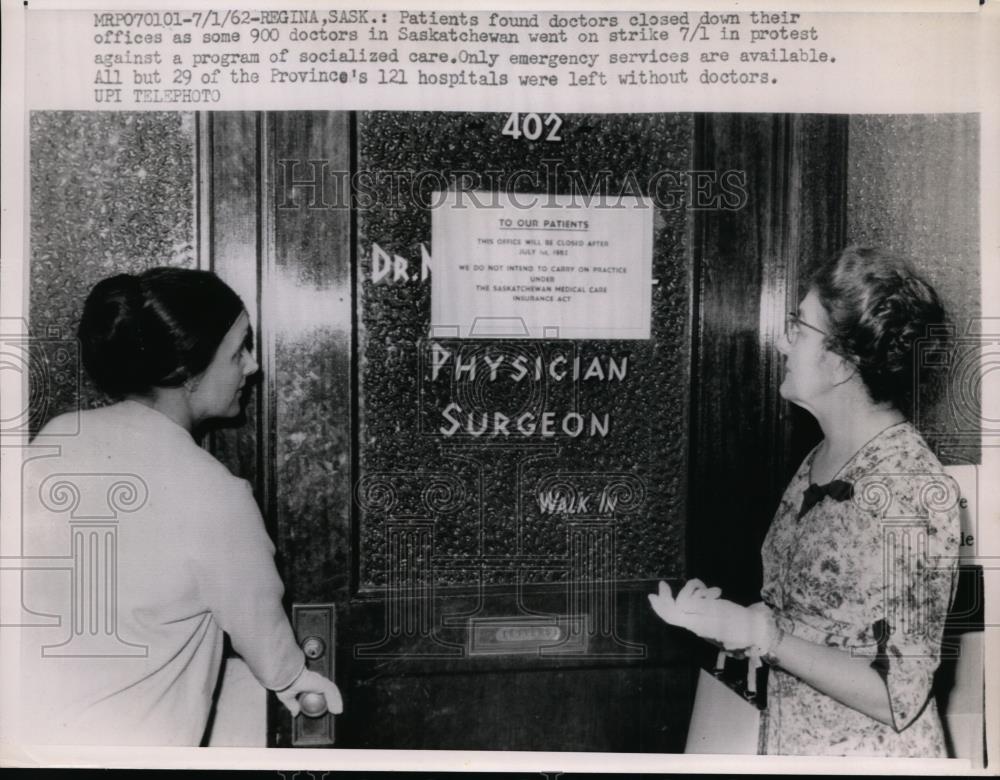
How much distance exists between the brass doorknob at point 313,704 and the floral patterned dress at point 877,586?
64 cm

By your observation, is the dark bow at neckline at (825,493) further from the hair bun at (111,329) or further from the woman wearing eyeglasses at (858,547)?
the hair bun at (111,329)

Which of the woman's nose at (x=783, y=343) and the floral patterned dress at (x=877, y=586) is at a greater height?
the woman's nose at (x=783, y=343)

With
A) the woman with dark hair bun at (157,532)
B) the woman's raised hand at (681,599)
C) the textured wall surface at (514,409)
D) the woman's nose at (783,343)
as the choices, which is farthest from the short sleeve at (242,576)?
the woman's nose at (783,343)

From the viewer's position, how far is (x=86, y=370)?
127cm

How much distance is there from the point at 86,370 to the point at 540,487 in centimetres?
66

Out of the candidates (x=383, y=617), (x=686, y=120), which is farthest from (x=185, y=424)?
(x=686, y=120)

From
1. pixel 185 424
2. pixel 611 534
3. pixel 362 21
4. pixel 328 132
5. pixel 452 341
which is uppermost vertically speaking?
pixel 362 21

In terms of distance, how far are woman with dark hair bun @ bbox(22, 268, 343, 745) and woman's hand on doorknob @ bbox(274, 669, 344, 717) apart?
2 centimetres

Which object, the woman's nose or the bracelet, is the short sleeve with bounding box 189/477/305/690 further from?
the woman's nose

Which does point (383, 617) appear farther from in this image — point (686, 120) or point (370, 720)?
point (686, 120)

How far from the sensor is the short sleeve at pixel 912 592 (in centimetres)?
126

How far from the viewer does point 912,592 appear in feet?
4.18

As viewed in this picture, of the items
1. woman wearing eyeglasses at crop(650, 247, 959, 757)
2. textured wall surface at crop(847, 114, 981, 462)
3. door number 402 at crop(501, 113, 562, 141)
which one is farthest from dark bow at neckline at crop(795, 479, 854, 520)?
door number 402 at crop(501, 113, 562, 141)

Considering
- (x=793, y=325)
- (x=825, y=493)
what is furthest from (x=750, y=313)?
(x=825, y=493)
